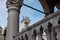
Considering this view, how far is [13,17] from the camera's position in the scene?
9.26m

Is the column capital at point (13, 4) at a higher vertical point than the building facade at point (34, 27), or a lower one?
higher

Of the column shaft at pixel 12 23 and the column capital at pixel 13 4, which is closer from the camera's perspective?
the column shaft at pixel 12 23

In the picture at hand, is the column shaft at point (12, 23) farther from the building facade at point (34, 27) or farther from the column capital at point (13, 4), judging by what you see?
the column capital at point (13, 4)

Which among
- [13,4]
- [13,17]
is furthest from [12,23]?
[13,4]

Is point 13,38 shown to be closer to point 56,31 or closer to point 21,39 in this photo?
point 21,39

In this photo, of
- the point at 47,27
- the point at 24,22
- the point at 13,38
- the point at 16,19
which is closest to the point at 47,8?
the point at 16,19

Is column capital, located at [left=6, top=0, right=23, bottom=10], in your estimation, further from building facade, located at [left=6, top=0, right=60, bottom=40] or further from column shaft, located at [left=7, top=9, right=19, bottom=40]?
column shaft, located at [left=7, top=9, right=19, bottom=40]

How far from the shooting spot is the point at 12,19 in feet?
30.2

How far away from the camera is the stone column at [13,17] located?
8.93 metres

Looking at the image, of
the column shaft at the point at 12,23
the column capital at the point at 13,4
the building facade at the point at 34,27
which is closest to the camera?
the building facade at the point at 34,27

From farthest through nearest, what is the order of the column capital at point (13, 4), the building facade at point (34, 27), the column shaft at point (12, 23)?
the column capital at point (13, 4), the column shaft at point (12, 23), the building facade at point (34, 27)

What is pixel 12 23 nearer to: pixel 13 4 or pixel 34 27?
pixel 13 4

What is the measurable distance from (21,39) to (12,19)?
1806mm

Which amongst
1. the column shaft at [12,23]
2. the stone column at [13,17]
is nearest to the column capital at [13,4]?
the stone column at [13,17]
